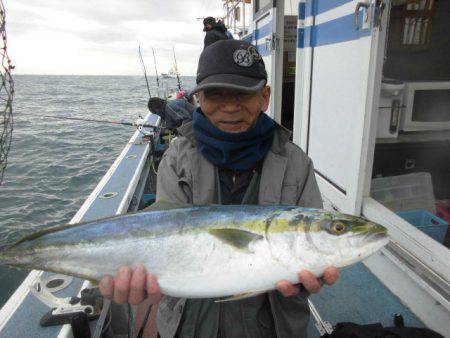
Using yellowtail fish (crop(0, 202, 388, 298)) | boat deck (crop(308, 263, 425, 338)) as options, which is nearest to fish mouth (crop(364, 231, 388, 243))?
yellowtail fish (crop(0, 202, 388, 298))

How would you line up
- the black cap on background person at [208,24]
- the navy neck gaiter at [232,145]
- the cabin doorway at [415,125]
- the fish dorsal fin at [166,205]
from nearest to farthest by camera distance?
the fish dorsal fin at [166,205]
the navy neck gaiter at [232,145]
the cabin doorway at [415,125]
the black cap on background person at [208,24]

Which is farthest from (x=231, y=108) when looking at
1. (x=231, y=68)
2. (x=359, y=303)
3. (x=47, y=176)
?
(x=47, y=176)

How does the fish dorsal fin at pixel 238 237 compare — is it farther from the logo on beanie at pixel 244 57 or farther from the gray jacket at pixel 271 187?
the logo on beanie at pixel 244 57

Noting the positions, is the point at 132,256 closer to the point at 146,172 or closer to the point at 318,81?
the point at 318,81

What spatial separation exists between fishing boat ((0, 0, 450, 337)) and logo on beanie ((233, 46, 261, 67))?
1.50 meters

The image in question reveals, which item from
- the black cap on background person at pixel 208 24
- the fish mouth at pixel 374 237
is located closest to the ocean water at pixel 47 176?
the black cap on background person at pixel 208 24

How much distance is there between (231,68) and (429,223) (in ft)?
9.10

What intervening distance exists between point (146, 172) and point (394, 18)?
4.81 meters

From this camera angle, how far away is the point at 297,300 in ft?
5.47

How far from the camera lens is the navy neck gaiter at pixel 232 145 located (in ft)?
5.67

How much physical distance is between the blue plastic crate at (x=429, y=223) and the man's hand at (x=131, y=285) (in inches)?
102

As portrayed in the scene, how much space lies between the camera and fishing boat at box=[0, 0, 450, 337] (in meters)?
2.41

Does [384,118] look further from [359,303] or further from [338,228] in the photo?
[338,228]

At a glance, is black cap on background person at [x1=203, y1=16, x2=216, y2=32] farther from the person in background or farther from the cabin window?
the cabin window
